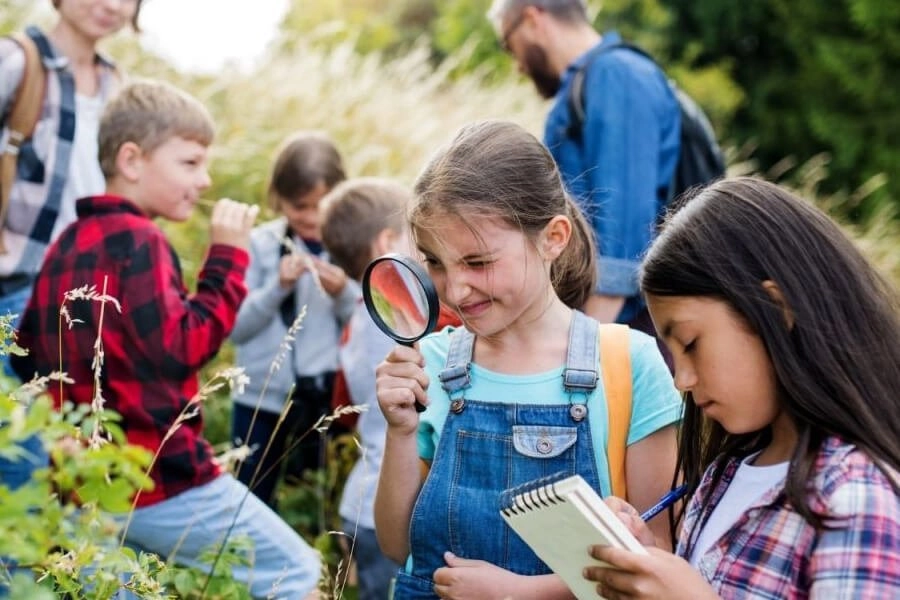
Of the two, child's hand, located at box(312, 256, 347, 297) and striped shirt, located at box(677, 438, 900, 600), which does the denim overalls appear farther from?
child's hand, located at box(312, 256, 347, 297)

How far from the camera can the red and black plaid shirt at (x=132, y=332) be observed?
10.1 feet

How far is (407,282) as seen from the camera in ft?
7.45

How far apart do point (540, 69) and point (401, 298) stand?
2.26 meters

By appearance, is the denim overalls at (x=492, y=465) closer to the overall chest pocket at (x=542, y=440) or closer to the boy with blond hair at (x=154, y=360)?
the overall chest pocket at (x=542, y=440)

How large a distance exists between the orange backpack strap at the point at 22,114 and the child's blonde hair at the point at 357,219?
3.59ft

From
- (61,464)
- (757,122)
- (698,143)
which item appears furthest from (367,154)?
(757,122)

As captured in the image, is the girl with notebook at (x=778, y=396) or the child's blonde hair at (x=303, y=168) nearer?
the girl with notebook at (x=778, y=396)

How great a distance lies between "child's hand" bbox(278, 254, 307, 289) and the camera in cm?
429

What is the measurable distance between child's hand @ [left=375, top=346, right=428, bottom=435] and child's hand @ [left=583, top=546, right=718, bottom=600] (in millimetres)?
603

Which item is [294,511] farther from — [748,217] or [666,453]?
[748,217]

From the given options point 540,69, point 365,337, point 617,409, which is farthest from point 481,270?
point 540,69

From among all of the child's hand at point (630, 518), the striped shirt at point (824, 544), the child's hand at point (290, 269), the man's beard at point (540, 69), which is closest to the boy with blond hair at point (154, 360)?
the child's hand at point (290, 269)

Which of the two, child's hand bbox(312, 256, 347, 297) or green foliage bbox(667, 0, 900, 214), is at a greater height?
green foliage bbox(667, 0, 900, 214)

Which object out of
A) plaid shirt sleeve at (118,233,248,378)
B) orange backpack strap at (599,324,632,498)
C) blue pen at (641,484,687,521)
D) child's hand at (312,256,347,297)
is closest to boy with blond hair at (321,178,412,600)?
child's hand at (312,256,347,297)
